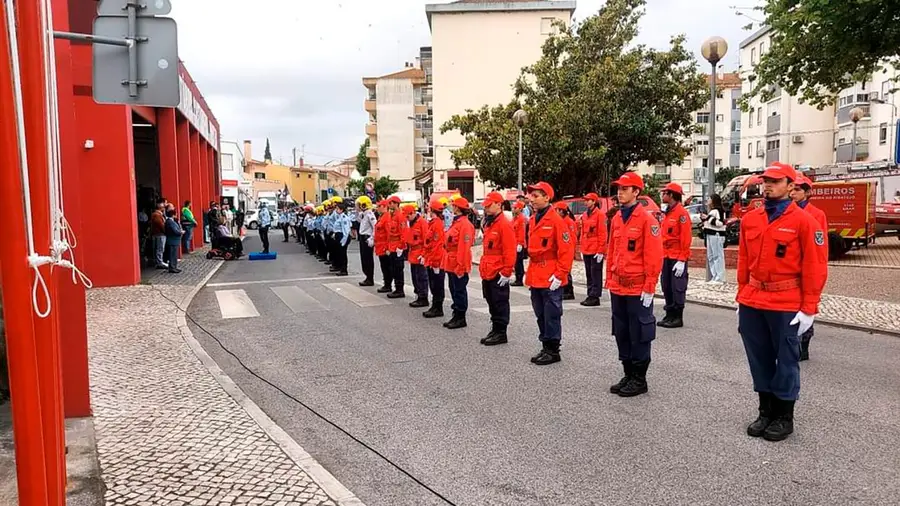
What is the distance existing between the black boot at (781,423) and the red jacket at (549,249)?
2.63m

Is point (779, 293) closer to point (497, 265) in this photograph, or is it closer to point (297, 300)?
point (497, 265)

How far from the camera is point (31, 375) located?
7.29ft

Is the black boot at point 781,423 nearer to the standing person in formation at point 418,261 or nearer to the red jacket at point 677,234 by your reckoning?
the red jacket at point 677,234

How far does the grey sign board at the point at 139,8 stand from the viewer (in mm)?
4453

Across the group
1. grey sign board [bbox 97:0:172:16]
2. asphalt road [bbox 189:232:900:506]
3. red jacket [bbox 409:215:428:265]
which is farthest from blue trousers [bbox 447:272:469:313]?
grey sign board [bbox 97:0:172:16]

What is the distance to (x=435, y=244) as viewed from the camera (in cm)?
1016

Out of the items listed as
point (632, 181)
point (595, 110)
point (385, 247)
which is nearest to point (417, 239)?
point (385, 247)

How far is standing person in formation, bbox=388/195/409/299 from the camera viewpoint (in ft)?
39.8

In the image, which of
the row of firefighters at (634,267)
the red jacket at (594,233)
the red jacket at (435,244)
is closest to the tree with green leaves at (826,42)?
the row of firefighters at (634,267)

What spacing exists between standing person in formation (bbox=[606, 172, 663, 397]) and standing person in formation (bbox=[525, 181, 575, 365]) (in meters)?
0.97

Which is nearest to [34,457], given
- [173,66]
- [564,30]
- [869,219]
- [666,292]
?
[173,66]

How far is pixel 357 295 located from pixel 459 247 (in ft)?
13.5

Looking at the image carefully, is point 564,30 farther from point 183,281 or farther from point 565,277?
point 565,277

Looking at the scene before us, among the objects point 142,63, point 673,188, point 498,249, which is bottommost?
point 498,249
